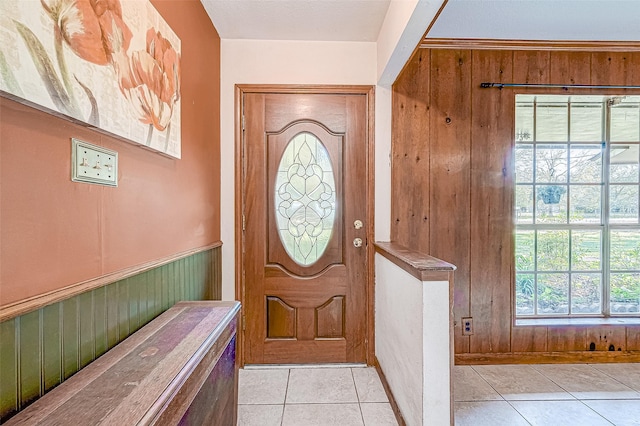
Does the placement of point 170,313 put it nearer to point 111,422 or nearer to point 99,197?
point 99,197

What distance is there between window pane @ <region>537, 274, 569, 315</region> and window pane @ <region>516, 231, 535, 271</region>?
5.7 inches

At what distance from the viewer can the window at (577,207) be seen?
2.59 m

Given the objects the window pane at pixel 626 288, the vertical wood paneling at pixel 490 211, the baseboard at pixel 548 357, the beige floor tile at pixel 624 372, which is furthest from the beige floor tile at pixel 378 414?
the window pane at pixel 626 288

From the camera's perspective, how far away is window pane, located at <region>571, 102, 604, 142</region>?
8.51ft

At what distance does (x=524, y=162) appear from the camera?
2.59 metres

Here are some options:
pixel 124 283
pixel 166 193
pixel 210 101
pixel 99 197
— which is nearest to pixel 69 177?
pixel 99 197

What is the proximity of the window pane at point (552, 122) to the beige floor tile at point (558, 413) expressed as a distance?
1.97m

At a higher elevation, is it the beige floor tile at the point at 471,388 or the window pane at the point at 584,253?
the window pane at the point at 584,253

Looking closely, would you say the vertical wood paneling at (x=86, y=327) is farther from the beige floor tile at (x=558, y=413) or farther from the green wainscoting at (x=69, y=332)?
the beige floor tile at (x=558, y=413)

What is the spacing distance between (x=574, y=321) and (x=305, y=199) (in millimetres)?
2430

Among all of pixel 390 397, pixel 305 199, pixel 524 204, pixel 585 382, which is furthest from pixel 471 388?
pixel 305 199

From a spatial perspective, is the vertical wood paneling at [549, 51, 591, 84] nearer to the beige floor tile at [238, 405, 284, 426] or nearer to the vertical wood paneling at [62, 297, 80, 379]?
the beige floor tile at [238, 405, 284, 426]

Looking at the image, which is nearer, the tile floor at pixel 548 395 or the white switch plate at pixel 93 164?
the white switch plate at pixel 93 164

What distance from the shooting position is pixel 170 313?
4.58 ft
